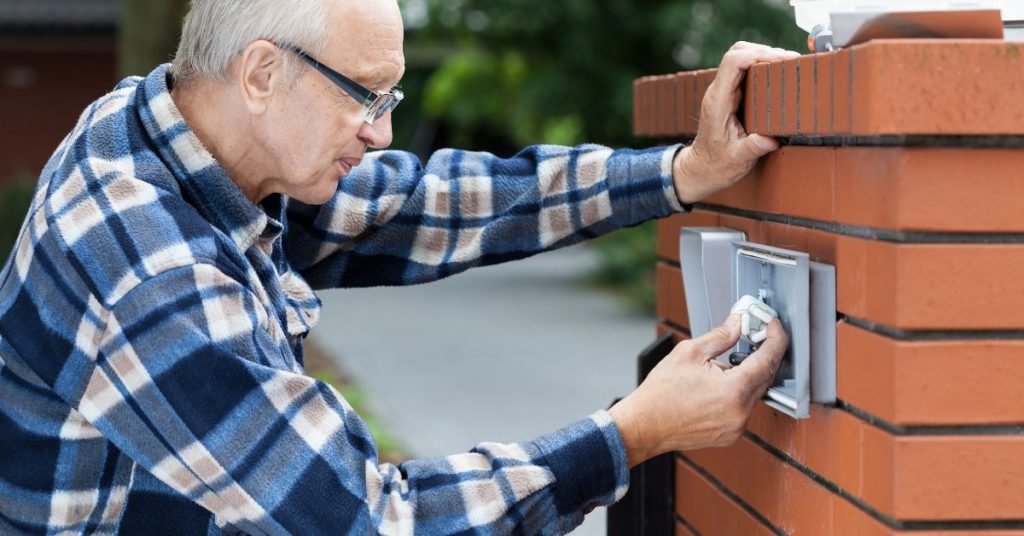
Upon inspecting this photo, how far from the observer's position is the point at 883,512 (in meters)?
1.59

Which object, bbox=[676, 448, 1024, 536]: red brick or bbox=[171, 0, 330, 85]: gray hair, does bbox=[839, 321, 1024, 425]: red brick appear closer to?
bbox=[676, 448, 1024, 536]: red brick

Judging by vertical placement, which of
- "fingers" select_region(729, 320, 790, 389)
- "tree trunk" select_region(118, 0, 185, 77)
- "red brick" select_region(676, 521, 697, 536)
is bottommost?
"red brick" select_region(676, 521, 697, 536)

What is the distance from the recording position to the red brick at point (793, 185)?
1735mm

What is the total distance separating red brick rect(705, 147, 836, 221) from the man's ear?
0.72 metres

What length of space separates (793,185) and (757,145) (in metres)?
0.11

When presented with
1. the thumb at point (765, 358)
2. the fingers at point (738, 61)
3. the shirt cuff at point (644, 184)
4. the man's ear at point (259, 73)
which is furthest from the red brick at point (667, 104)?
the man's ear at point (259, 73)

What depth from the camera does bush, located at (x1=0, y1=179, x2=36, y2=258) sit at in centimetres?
927

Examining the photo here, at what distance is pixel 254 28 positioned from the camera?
189 centimetres

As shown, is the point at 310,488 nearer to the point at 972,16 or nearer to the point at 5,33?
the point at 972,16

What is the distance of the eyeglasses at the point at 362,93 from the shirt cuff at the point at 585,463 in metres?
0.54

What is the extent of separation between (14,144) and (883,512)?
2189cm

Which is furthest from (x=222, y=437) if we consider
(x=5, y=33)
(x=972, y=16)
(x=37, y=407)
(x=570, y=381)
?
(x=5, y=33)

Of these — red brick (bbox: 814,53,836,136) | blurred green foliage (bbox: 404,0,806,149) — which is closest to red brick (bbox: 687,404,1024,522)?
red brick (bbox: 814,53,836,136)

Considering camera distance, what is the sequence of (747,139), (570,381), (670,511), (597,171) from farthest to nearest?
(570,381)
(670,511)
(597,171)
(747,139)
